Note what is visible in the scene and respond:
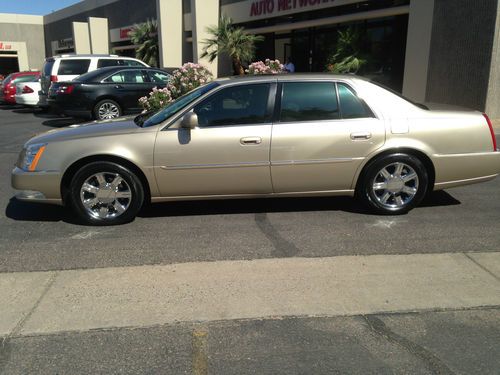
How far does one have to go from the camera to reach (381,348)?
9.55 ft

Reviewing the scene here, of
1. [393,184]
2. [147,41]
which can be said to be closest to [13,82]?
[147,41]

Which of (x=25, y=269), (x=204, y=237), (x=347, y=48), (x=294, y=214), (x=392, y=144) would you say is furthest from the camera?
(x=347, y=48)

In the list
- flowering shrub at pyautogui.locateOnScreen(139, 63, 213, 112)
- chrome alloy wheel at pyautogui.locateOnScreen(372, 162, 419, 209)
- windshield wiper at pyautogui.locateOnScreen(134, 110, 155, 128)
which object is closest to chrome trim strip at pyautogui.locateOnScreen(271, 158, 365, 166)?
chrome alloy wheel at pyautogui.locateOnScreen(372, 162, 419, 209)

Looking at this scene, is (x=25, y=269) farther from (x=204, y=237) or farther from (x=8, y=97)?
(x=8, y=97)

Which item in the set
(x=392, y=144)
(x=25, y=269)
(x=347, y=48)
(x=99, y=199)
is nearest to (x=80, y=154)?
(x=99, y=199)

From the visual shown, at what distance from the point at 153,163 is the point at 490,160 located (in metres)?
3.75

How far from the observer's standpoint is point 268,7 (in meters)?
21.6

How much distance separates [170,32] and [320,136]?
950 inches

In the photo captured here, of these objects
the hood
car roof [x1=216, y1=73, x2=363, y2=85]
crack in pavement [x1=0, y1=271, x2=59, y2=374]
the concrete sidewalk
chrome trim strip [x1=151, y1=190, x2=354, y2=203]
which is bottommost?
crack in pavement [x1=0, y1=271, x2=59, y2=374]

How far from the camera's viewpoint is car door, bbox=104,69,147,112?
12359mm

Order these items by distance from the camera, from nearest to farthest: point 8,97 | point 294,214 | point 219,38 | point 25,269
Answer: point 25,269, point 294,214, point 8,97, point 219,38

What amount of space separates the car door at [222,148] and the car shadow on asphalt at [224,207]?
1.69 feet

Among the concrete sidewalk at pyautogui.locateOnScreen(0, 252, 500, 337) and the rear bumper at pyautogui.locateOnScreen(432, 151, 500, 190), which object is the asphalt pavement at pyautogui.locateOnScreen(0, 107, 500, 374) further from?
the rear bumper at pyautogui.locateOnScreen(432, 151, 500, 190)

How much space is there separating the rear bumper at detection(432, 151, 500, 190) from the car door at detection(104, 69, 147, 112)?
9.19 metres
